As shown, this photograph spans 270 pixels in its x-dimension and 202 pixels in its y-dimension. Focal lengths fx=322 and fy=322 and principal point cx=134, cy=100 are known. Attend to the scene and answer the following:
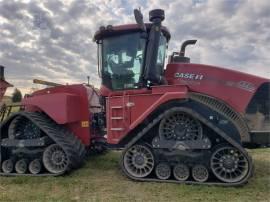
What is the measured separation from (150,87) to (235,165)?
2.29 meters

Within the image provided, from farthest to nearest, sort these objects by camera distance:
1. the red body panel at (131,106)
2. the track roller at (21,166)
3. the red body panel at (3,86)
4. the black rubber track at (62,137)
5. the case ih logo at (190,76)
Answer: the red body panel at (3,86), the track roller at (21,166), the black rubber track at (62,137), the case ih logo at (190,76), the red body panel at (131,106)

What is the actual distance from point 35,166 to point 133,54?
335 cm

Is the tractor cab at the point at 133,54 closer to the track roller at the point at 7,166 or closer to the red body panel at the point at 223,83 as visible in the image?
the red body panel at the point at 223,83

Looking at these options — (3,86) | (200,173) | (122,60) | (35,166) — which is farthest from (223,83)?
(3,86)

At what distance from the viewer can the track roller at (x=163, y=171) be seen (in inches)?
247

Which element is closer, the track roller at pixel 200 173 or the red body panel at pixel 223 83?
the track roller at pixel 200 173

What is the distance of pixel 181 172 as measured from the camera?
6176 mm

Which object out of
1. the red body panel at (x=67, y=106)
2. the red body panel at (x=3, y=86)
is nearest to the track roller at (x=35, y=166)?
the red body panel at (x=67, y=106)

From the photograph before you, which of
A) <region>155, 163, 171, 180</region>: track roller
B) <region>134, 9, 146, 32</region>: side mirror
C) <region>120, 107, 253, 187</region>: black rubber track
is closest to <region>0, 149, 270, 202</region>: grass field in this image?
<region>120, 107, 253, 187</region>: black rubber track

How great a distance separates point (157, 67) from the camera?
7.14 meters

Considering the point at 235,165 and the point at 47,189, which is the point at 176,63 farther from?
the point at 47,189

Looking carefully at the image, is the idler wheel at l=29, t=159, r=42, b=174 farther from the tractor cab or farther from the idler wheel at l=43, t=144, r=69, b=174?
the tractor cab

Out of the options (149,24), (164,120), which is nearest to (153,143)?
(164,120)

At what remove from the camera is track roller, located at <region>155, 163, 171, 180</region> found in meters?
6.27
